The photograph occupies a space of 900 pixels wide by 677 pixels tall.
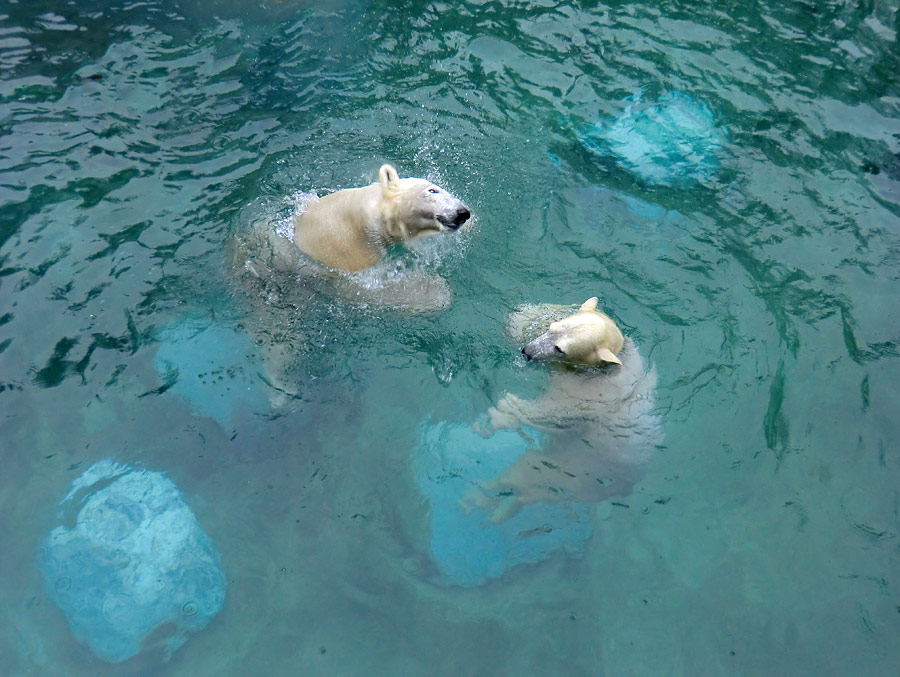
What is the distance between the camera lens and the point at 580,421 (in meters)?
5.96

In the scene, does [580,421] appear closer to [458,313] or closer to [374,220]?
[458,313]

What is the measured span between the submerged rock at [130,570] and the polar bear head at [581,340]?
3.28 m

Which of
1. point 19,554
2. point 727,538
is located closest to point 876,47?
point 727,538

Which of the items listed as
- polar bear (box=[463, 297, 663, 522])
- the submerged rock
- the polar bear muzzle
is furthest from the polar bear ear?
the submerged rock

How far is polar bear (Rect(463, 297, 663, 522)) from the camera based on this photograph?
5.74 m

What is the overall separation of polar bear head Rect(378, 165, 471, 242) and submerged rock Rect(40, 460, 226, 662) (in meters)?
3.12

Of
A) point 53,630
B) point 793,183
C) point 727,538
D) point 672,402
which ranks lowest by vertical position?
point 53,630

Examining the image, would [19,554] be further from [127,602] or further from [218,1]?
[218,1]

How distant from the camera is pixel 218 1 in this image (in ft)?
30.1

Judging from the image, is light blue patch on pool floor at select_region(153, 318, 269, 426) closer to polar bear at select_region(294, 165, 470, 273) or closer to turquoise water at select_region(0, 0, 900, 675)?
turquoise water at select_region(0, 0, 900, 675)

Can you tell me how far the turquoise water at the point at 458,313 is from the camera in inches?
209

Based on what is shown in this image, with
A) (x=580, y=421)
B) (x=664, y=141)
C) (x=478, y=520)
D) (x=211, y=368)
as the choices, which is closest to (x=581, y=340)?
(x=580, y=421)

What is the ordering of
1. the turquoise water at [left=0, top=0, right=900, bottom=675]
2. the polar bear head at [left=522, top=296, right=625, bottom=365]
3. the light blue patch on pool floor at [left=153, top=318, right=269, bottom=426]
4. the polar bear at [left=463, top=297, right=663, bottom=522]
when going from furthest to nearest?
the light blue patch on pool floor at [left=153, top=318, right=269, bottom=426], the polar bear head at [left=522, top=296, right=625, bottom=365], the polar bear at [left=463, top=297, right=663, bottom=522], the turquoise water at [left=0, top=0, right=900, bottom=675]

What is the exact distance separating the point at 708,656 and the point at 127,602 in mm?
4479
